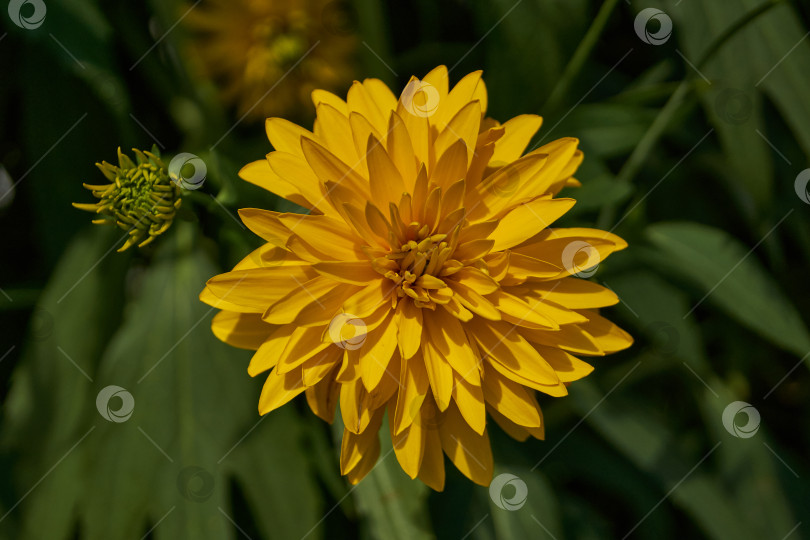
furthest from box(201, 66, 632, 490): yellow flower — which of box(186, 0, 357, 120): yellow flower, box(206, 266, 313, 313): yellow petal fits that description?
box(186, 0, 357, 120): yellow flower

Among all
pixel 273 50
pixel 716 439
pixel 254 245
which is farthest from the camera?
pixel 273 50

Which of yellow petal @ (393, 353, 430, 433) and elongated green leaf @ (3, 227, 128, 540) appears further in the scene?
elongated green leaf @ (3, 227, 128, 540)

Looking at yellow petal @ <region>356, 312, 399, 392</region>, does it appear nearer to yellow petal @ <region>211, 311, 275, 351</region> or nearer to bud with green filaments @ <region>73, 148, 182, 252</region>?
yellow petal @ <region>211, 311, 275, 351</region>

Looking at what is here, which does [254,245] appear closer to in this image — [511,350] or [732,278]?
[511,350]

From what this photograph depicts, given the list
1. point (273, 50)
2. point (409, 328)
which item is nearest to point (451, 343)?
point (409, 328)

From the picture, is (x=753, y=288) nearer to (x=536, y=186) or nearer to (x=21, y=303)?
(x=536, y=186)

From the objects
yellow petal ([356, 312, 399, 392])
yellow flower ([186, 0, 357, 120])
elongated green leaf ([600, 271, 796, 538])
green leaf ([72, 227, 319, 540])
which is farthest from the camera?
yellow flower ([186, 0, 357, 120])

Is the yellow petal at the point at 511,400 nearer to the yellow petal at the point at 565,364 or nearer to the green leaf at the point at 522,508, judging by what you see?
the yellow petal at the point at 565,364

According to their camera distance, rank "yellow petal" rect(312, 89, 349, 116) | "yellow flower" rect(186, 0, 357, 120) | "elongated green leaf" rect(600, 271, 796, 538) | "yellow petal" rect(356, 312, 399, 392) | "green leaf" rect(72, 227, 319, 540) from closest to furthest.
Answer: "yellow petal" rect(356, 312, 399, 392) < "yellow petal" rect(312, 89, 349, 116) < "green leaf" rect(72, 227, 319, 540) < "elongated green leaf" rect(600, 271, 796, 538) < "yellow flower" rect(186, 0, 357, 120)
